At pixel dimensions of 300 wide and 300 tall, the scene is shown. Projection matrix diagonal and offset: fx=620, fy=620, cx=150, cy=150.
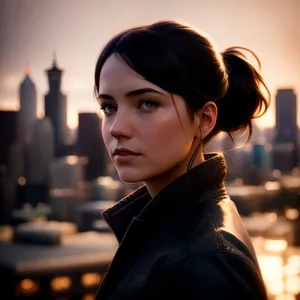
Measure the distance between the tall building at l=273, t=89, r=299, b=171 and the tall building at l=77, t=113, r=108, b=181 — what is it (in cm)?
1019

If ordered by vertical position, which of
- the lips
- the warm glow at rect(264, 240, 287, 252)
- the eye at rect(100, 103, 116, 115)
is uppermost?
the eye at rect(100, 103, 116, 115)

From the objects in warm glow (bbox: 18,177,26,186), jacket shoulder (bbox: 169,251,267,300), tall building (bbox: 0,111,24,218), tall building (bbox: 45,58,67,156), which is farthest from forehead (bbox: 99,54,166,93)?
warm glow (bbox: 18,177,26,186)

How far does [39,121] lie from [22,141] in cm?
281

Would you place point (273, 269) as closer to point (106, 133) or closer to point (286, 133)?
point (106, 133)

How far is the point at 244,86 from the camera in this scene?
93cm

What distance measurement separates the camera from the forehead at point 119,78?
0.80 m

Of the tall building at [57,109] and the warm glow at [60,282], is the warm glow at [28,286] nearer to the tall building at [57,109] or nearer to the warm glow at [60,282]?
the warm glow at [60,282]

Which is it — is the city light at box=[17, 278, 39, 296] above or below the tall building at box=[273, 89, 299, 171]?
below

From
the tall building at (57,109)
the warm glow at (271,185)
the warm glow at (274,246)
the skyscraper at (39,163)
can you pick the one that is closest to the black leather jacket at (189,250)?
the warm glow at (274,246)

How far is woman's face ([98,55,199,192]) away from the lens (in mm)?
812

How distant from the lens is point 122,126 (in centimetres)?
82

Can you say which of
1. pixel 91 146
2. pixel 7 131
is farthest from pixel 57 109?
pixel 7 131

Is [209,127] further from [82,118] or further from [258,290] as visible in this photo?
[82,118]

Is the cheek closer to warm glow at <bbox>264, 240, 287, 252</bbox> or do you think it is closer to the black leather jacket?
the black leather jacket
